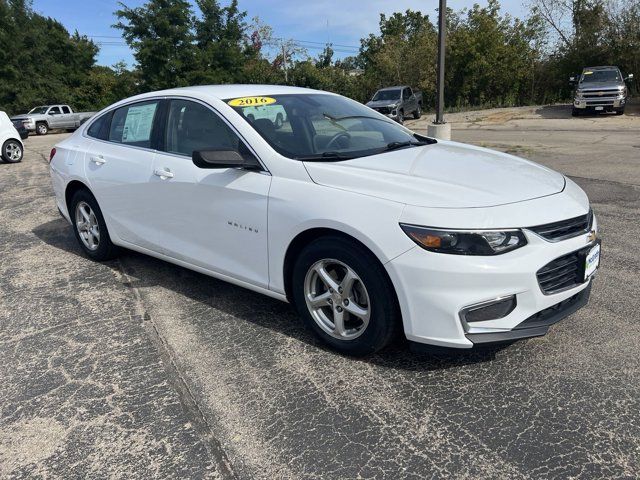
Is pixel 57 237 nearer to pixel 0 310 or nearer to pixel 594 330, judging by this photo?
pixel 0 310

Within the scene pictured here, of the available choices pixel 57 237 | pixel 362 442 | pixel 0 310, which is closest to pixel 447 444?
pixel 362 442

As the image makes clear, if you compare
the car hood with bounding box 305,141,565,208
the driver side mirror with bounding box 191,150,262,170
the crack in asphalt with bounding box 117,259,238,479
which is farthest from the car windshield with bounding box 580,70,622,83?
the crack in asphalt with bounding box 117,259,238,479

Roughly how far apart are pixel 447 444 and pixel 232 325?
5.91ft

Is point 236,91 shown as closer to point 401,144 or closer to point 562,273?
point 401,144

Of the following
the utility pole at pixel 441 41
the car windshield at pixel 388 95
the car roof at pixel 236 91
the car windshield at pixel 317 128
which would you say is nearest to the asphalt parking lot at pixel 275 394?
the car windshield at pixel 317 128

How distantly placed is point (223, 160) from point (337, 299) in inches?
45.9

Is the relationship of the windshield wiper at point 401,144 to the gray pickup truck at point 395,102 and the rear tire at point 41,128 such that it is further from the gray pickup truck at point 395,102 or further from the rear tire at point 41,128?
the rear tire at point 41,128

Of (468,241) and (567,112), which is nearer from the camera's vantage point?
(468,241)

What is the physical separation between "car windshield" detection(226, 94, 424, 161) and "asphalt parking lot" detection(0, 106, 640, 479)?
123 cm

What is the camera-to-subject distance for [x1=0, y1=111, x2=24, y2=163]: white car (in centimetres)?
1469

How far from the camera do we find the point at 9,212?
788cm

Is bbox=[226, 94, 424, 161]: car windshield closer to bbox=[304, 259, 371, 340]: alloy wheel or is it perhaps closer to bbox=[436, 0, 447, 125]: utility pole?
bbox=[304, 259, 371, 340]: alloy wheel

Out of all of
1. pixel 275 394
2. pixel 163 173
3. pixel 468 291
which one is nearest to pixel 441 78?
pixel 163 173

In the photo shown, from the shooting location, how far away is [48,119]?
32.8 meters
